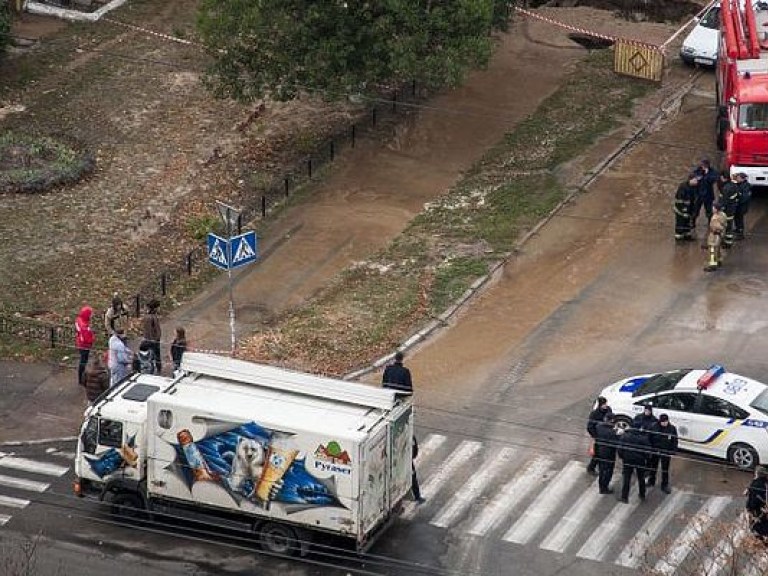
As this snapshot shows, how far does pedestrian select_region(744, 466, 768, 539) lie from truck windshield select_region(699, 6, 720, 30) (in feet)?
75.5

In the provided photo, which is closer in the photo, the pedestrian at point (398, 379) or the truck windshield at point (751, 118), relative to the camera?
the pedestrian at point (398, 379)

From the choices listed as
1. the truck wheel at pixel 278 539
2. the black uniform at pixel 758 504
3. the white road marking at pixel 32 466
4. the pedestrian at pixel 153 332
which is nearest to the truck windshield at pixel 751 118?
the black uniform at pixel 758 504

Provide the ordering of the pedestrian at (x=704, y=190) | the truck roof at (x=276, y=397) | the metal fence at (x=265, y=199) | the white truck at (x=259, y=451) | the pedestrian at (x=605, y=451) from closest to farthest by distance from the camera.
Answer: the white truck at (x=259, y=451), the truck roof at (x=276, y=397), the pedestrian at (x=605, y=451), the metal fence at (x=265, y=199), the pedestrian at (x=704, y=190)

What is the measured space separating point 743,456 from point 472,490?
4.52 meters

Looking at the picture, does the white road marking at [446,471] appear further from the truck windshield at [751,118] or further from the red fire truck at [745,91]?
the truck windshield at [751,118]

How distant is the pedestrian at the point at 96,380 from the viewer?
106 ft

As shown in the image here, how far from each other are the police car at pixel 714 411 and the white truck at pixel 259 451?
4789mm

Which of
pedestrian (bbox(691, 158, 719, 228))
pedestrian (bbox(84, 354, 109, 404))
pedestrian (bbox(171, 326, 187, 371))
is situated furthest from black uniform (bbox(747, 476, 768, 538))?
pedestrian (bbox(691, 158, 719, 228))

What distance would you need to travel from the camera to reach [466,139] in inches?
1747

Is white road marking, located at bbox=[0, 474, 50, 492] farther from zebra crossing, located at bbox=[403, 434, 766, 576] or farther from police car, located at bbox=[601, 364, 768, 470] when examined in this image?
police car, located at bbox=[601, 364, 768, 470]

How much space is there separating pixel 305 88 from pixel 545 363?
1086cm

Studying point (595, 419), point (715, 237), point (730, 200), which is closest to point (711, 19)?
point (730, 200)

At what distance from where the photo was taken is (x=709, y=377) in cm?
3072

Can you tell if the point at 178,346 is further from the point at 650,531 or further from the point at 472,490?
the point at 650,531
